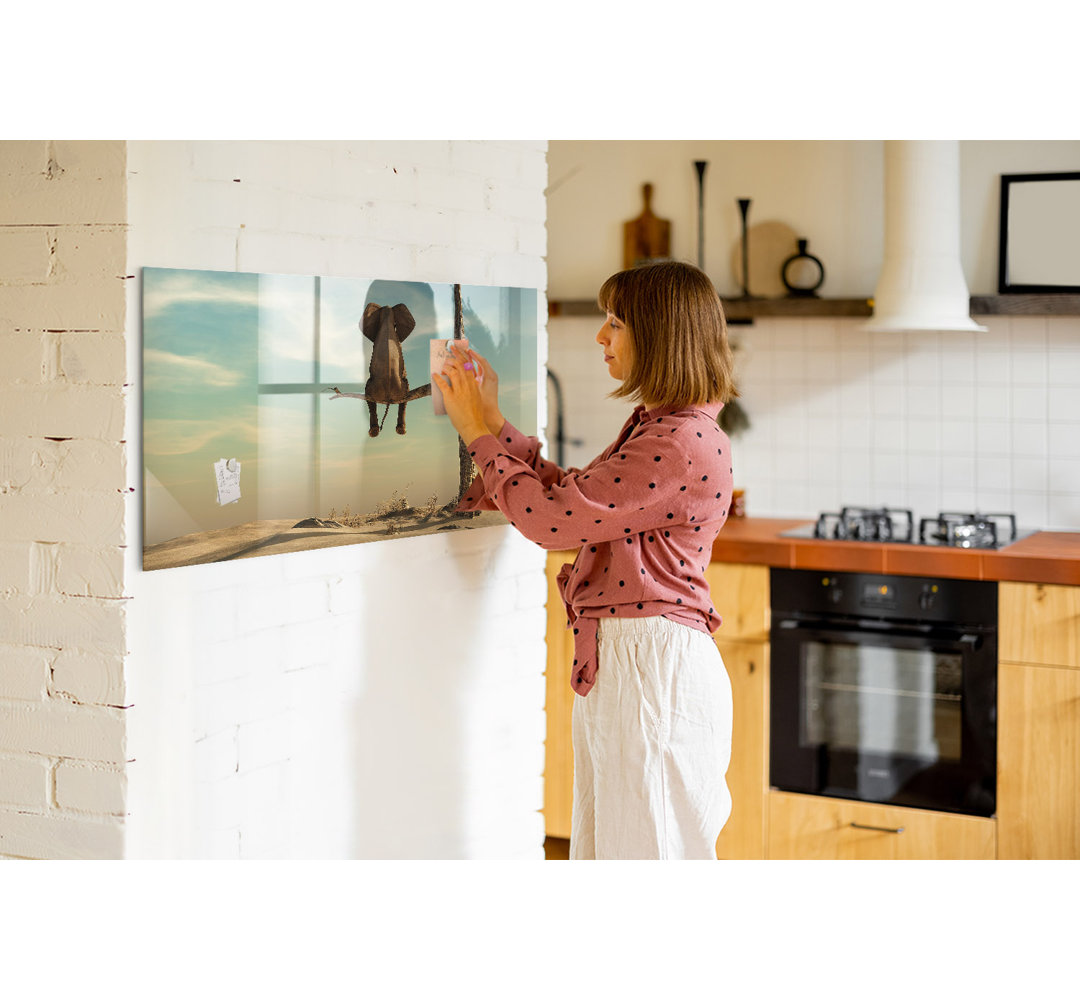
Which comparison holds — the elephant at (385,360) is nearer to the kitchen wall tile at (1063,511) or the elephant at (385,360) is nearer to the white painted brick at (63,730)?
the white painted brick at (63,730)

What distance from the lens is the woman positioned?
2.00 m

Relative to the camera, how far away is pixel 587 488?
78.7 inches

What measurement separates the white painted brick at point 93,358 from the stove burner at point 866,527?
2.13 metres

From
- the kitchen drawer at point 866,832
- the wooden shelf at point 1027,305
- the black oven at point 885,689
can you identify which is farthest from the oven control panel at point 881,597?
the wooden shelf at point 1027,305

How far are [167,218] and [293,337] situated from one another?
0.27 m

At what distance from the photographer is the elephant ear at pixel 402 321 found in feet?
6.97

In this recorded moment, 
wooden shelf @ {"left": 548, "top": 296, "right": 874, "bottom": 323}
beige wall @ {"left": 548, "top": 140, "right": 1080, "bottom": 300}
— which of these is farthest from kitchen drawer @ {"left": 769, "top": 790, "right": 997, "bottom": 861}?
beige wall @ {"left": 548, "top": 140, "right": 1080, "bottom": 300}

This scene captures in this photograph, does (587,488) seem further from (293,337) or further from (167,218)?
(167,218)

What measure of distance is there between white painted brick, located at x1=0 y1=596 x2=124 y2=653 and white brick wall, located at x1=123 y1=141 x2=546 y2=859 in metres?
0.03

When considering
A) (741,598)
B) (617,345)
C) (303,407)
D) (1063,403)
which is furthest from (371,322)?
(1063,403)

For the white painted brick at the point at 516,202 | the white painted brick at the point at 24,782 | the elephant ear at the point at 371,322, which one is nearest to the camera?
the white painted brick at the point at 24,782

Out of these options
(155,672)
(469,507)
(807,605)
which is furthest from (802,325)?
(155,672)

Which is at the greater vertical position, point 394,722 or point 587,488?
point 587,488

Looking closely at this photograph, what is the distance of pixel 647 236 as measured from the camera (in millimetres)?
4016
